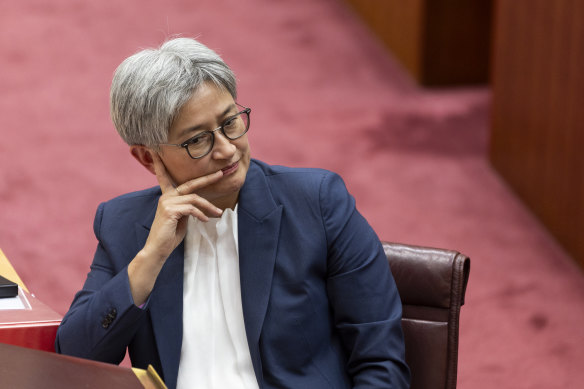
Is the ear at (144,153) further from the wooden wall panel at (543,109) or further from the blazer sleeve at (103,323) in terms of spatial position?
the wooden wall panel at (543,109)

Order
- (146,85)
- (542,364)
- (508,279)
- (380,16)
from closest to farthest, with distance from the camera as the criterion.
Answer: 1. (146,85)
2. (542,364)
3. (508,279)
4. (380,16)

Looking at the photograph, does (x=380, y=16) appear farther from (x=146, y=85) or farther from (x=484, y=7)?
(x=146, y=85)

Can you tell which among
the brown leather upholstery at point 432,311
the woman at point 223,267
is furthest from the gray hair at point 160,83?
the brown leather upholstery at point 432,311

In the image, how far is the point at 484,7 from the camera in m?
5.29

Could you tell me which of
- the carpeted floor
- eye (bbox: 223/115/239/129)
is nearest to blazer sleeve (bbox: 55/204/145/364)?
eye (bbox: 223/115/239/129)

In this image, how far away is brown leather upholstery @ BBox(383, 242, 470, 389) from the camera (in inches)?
72.4

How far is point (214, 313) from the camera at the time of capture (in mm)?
1832

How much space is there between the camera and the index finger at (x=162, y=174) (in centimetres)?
179

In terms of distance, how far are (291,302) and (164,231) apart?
27cm

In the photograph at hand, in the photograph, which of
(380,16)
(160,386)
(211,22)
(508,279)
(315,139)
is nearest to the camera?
(160,386)

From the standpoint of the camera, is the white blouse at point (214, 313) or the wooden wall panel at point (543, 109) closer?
the white blouse at point (214, 313)

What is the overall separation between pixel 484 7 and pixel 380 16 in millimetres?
855

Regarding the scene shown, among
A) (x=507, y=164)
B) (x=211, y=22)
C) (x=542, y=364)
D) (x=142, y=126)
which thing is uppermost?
(x=142, y=126)

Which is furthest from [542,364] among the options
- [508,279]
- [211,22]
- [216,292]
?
[211,22]
